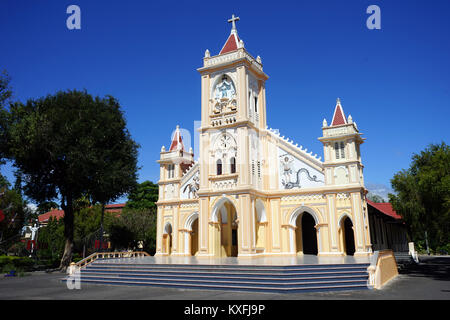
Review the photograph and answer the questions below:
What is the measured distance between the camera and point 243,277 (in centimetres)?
1598

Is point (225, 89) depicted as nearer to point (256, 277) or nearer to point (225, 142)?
point (225, 142)

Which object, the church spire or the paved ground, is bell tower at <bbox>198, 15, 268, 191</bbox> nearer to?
the church spire

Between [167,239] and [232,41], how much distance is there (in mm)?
18866

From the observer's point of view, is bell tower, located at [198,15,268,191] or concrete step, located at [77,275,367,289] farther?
bell tower, located at [198,15,268,191]

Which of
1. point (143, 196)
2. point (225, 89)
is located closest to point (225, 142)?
point (225, 89)

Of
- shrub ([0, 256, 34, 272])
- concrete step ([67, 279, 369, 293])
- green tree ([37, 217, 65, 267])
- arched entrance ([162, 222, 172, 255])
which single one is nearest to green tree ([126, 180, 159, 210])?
green tree ([37, 217, 65, 267])

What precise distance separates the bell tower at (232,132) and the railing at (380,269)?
30.8 feet

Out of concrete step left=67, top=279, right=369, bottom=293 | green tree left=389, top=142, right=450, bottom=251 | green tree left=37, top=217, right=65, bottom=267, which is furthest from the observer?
green tree left=37, top=217, right=65, bottom=267

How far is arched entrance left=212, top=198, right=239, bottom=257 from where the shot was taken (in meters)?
27.3

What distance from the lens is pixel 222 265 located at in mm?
17859

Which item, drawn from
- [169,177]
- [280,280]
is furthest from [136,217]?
[280,280]

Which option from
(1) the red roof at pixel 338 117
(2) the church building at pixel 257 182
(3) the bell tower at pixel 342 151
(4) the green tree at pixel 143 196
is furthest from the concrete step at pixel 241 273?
(4) the green tree at pixel 143 196

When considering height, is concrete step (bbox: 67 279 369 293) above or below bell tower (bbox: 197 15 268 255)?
below

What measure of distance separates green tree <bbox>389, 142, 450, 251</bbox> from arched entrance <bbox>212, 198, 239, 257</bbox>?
1438cm
